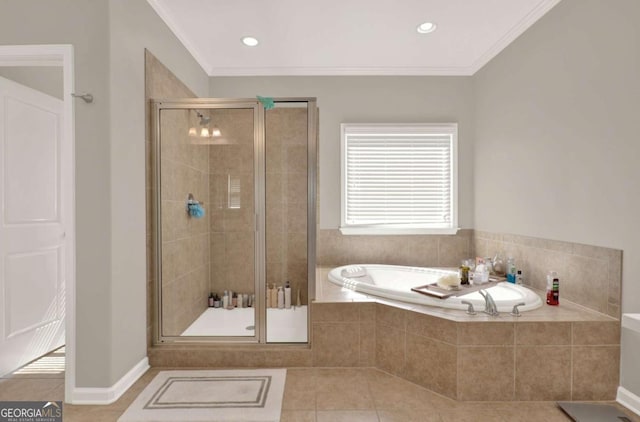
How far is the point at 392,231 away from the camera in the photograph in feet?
12.1

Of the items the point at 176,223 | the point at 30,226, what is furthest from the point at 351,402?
the point at 30,226

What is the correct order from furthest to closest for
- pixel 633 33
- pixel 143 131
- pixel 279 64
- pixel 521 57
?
pixel 279 64 < pixel 521 57 < pixel 143 131 < pixel 633 33

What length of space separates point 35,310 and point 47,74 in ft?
5.92

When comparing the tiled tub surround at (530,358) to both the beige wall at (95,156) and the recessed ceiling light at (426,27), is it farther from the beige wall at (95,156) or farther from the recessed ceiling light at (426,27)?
the recessed ceiling light at (426,27)

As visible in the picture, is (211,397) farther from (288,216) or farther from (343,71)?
(343,71)

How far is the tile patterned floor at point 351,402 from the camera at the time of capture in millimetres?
1889

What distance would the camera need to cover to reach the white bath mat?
1.91m

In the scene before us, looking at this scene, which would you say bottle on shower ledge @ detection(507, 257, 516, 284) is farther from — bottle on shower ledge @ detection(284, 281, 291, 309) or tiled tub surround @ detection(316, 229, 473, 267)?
bottle on shower ledge @ detection(284, 281, 291, 309)

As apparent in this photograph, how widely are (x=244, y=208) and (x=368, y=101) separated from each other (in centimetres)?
191

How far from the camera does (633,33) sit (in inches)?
75.2

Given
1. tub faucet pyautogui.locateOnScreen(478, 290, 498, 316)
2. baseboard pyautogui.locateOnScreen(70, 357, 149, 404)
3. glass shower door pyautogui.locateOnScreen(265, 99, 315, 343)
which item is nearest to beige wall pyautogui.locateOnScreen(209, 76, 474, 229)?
glass shower door pyautogui.locateOnScreen(265, 99, 315, 343)

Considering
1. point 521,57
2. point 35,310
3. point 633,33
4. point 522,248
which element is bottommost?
point 35,310

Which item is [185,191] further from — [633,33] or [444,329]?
[633,33]

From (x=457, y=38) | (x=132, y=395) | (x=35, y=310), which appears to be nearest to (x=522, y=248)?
(x=457, y=38)
